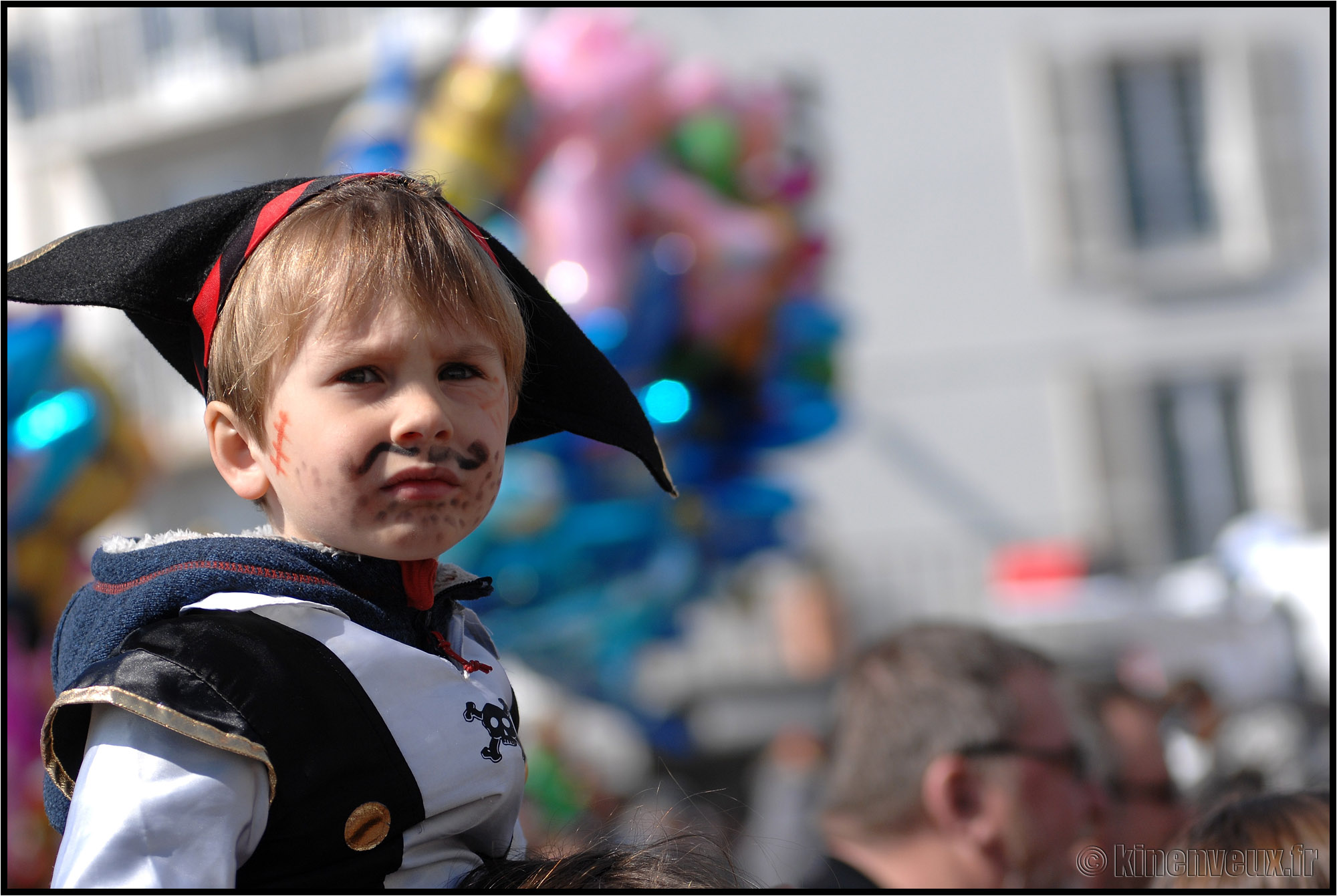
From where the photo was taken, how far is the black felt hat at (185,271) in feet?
3.60

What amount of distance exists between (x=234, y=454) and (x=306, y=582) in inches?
6.2

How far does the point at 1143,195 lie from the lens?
1075 centimetres

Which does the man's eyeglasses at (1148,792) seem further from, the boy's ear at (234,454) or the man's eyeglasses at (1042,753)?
the boy's ear at (234,454)

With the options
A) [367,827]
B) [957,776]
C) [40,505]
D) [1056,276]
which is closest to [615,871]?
[367,827]

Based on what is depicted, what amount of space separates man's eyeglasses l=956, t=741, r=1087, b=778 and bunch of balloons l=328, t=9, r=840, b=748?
6.92 feet

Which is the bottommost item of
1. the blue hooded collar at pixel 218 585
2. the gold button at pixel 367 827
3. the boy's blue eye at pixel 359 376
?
the gold button at pixel 367 827

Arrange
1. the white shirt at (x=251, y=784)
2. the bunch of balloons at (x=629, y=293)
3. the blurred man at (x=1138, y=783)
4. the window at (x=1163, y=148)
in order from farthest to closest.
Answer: the window at (x=1163, y=148), the bunch of balloons at (x=629, y=293), the blurred man at (x=1138, y=783), the white shirt at (x=251, y=784)

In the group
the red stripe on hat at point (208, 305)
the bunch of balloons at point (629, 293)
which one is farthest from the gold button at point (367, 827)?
the bunch of balloons at point (629, 293)

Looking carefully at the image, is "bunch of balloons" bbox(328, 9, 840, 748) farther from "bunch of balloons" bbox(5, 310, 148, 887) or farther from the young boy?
the young boy

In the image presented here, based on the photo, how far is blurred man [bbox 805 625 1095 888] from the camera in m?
2.10

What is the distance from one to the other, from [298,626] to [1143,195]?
425 inches

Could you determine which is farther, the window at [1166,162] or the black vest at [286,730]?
the window at [1166,162]

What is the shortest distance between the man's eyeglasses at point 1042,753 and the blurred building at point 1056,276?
7934mm

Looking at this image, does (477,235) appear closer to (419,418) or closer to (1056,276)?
(419,418)
